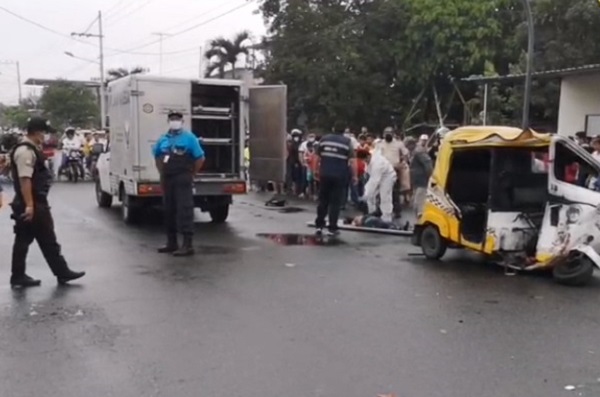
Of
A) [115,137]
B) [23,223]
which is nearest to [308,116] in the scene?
[115,137]

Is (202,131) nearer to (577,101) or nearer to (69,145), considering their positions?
(577,101)

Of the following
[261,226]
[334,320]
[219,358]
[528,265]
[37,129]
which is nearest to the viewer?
[219,358]

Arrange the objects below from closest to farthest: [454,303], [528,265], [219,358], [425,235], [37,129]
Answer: [219,358] < [454,303] < [37,129] < [528,265] < [425,235]

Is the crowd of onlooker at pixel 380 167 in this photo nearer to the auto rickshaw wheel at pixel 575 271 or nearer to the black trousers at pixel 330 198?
the black trousers at pixel 330 198

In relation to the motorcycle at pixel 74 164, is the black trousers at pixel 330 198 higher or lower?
higher

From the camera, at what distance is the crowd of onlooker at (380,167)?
1330 centimetres

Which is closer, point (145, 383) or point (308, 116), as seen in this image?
point (145, 383)

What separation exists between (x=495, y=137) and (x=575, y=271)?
1.75 metres

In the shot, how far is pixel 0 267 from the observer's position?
9336 mm

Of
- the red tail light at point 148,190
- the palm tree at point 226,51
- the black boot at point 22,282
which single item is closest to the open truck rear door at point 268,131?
the red tail light at point 148,190

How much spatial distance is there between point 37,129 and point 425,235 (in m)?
4.95

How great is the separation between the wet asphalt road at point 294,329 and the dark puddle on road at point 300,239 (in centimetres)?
106

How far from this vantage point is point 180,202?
9898 mm

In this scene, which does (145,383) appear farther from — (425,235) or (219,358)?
(425,235)
